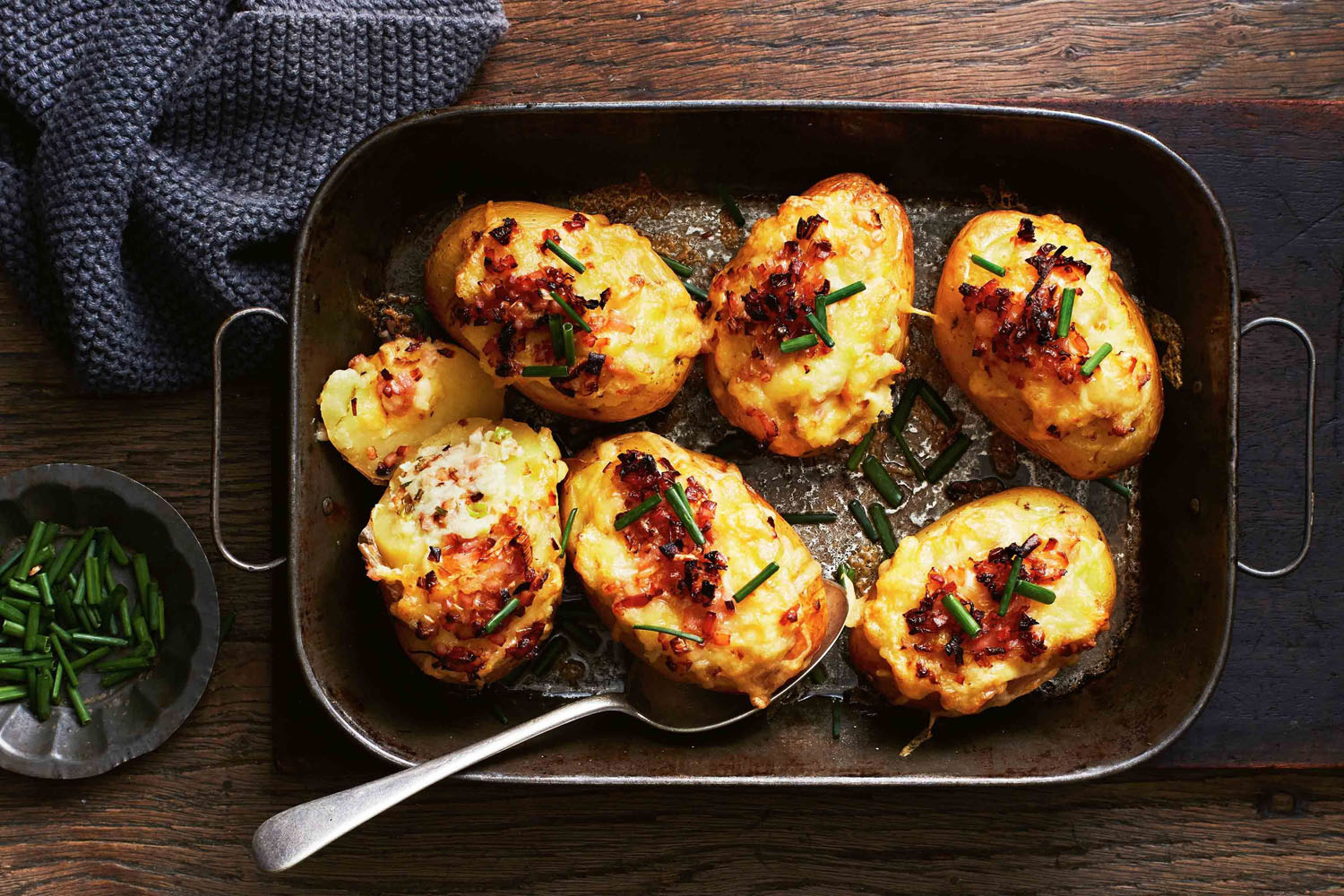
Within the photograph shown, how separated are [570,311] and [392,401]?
50cm

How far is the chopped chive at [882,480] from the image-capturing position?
2.67m

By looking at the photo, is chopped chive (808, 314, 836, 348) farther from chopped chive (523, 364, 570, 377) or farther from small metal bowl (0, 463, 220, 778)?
small metal bowl (0, 463, 220, 778)

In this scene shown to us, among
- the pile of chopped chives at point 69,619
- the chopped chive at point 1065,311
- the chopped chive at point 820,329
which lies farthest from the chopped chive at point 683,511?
the pile of chopped chives at point 69,619

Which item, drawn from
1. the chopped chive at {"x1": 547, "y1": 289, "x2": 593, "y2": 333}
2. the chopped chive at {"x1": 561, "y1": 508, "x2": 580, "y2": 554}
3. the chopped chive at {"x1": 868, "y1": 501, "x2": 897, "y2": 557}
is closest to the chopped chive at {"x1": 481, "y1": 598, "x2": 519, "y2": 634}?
the chopped chive at {"x1": 561, "y1": 508, "x2": 580, "y2": 554}

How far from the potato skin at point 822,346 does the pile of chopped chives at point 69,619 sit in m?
1.66

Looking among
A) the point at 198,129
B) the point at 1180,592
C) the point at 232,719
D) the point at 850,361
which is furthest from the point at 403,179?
the point at 1180,592

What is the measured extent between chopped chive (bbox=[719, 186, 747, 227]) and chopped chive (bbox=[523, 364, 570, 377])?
709mm

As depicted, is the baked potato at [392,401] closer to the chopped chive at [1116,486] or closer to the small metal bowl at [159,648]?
the small metal bowl at [159,648]

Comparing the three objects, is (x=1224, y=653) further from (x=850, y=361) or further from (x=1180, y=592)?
(x=850, y=361)

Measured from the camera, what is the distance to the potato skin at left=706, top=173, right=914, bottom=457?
7.86ft

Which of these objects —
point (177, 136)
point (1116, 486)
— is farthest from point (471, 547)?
point (1116, 486)

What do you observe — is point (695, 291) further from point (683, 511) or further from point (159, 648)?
point (159, 648)

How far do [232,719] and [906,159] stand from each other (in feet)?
7.77

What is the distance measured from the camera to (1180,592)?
103 inches
